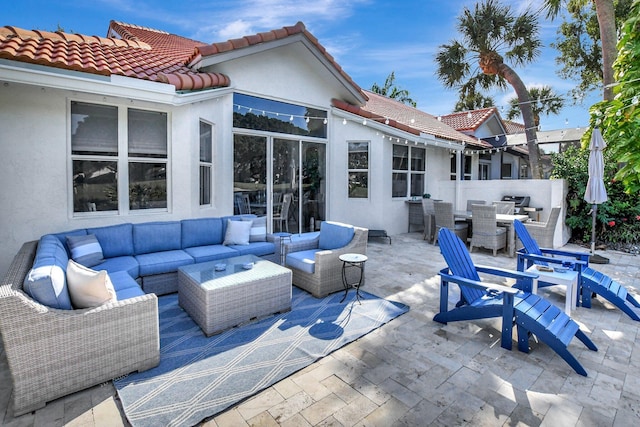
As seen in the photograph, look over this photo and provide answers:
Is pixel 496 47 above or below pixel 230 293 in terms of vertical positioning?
above

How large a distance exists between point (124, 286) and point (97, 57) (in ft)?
13.6

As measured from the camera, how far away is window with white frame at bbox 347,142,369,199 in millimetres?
9664

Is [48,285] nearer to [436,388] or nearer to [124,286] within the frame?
[124,286]

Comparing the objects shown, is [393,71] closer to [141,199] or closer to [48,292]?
[141,199]

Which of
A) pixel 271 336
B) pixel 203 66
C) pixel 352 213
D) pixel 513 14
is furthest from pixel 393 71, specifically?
pixel 271 336

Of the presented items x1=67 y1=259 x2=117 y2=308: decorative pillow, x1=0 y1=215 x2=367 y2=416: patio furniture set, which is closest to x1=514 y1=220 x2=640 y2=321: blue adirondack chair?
x1=0 y1=215 x2=367 y2=416: patio furniture set

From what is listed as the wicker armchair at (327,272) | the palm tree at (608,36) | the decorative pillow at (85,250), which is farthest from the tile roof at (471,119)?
the decorative pillow at (85,250)

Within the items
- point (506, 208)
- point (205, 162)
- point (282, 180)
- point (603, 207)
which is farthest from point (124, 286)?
point (603, 207)

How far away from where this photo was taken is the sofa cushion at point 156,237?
17.1ft

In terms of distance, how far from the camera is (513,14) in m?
11.6

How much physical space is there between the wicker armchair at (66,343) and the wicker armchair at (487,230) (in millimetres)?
7405

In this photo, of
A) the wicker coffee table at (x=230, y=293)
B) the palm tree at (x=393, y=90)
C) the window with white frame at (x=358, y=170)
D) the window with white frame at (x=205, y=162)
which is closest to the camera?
the wicker coffee table at (x=230, y=293)

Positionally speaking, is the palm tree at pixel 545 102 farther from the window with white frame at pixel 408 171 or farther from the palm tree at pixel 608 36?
the window with white frame at pixel 408 171

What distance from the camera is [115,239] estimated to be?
16.4 ft
